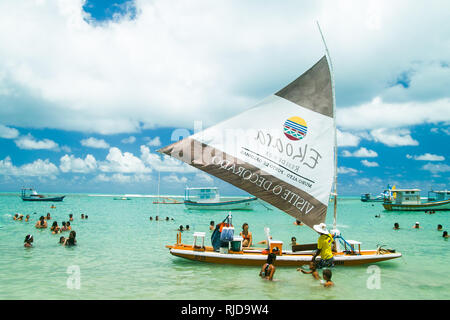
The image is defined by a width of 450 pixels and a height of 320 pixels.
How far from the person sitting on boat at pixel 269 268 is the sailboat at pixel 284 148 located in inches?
65.0

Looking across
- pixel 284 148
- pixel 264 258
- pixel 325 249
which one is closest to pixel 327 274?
pixel 325 249

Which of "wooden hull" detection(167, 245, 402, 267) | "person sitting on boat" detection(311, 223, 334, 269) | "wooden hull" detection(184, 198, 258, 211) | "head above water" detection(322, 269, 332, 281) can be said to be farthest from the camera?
"wooden hull" detection(184, 198, 258, 211)

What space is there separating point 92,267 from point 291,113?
425 inches

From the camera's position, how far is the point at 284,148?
11.3 metres

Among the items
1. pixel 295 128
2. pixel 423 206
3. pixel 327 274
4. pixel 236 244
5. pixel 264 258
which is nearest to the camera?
pixel 327 274

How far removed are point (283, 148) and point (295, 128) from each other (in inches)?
34.4

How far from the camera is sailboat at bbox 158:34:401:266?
1102 cm

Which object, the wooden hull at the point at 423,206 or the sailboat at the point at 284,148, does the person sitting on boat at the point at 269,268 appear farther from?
the wooden hull at the point at 423,206

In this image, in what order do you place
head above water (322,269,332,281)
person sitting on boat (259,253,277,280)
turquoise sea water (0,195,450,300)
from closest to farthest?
turquoise sea water (0,195,450,300)
head above water (322,269,332,281)
person sitting on boat (259,253,277,280)

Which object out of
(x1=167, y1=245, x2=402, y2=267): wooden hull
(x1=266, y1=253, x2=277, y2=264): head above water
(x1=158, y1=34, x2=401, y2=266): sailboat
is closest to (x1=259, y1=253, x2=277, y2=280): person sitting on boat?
(x1=266, y1=253, x2=277, y2=264): head above water

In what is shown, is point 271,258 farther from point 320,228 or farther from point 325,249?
point 320,228

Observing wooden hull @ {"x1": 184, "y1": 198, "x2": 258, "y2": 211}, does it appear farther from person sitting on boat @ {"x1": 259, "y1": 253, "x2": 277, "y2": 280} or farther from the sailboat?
the sailboat

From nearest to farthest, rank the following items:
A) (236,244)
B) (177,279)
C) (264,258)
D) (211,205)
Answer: (177,279)
(264,258)
(236,244)
(211,205)
